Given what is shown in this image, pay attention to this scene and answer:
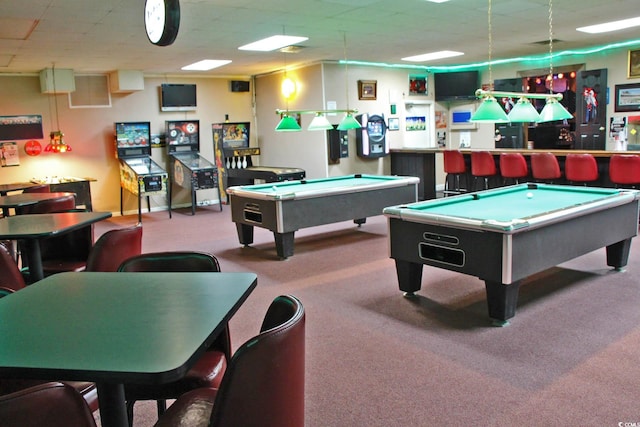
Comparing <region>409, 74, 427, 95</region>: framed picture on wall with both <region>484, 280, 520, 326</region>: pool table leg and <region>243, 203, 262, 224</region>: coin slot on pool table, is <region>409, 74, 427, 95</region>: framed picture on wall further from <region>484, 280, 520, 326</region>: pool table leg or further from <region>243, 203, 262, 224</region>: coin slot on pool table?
<region>484, 280, 520, 326</region>: pool table leg

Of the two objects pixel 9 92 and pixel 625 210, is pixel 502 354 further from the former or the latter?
pixel 9 92

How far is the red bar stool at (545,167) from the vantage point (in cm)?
738

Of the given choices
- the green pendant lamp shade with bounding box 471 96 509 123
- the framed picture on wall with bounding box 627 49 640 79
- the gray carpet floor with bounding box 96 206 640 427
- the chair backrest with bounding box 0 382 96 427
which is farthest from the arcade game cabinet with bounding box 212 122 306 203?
the chair backrest with bounding box 0 382 96 427

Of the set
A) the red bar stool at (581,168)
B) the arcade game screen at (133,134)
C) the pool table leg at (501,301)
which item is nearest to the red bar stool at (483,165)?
the red bar stool at (581,168)

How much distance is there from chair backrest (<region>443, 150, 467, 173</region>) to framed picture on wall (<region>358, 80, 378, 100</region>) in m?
1.98

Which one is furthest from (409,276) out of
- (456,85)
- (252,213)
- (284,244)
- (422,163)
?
(456,85)

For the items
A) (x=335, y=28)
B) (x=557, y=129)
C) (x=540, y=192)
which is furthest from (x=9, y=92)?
(x=557, y=129)

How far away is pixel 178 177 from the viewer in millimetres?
10094

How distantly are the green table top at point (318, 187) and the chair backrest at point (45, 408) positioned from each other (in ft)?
14.4

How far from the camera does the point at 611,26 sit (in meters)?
7.32

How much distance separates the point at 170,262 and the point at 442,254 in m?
2.32

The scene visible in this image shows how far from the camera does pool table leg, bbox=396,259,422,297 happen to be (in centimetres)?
446

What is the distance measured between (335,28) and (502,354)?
15.0 feet

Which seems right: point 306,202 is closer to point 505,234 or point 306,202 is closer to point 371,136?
point 505,234
